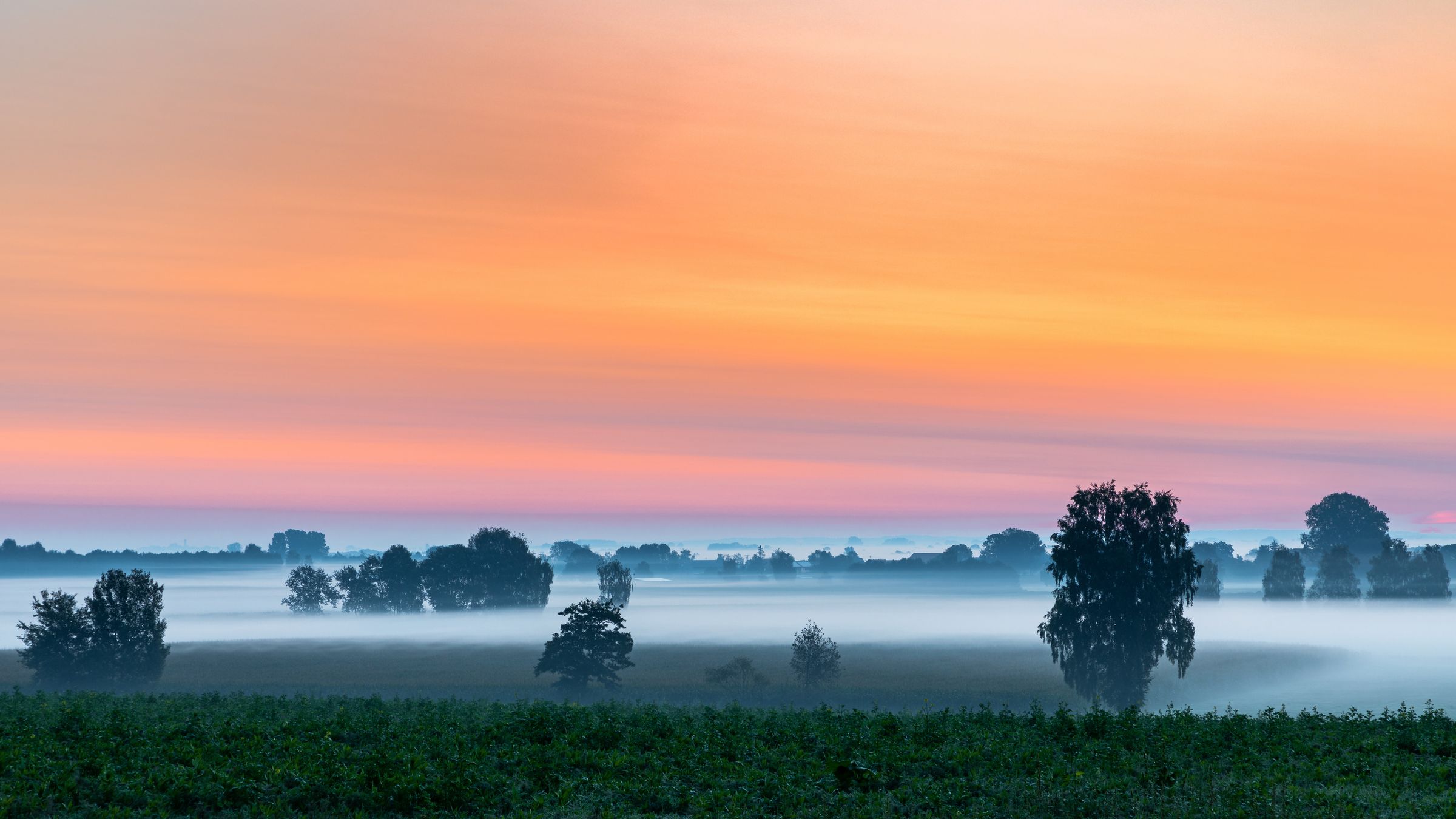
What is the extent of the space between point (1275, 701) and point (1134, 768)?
247 ft

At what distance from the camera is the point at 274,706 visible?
38.9 meters

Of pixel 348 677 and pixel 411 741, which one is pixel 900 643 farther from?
pixel 411 741

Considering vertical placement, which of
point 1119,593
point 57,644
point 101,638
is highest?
point 1119,593

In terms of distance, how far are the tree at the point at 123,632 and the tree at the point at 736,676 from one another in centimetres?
5096

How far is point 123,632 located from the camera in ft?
332

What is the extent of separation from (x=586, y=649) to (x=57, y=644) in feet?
157

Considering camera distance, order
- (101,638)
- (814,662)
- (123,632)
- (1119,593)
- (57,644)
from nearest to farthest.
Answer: (1119,593), (57,644), (101,638), (123,632), (814,662)

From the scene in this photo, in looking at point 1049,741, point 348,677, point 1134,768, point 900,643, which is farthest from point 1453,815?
point 900,643

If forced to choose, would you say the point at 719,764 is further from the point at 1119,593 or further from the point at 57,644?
the point at 57,644

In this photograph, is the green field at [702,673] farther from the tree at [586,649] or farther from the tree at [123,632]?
the tree at [123,632]

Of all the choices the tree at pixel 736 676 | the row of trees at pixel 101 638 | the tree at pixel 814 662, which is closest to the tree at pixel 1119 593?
the tree at pixel 814 662

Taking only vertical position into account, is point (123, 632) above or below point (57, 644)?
above

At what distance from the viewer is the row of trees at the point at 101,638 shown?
3905 inches

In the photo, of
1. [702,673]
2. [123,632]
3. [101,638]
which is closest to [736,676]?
[702,673]
